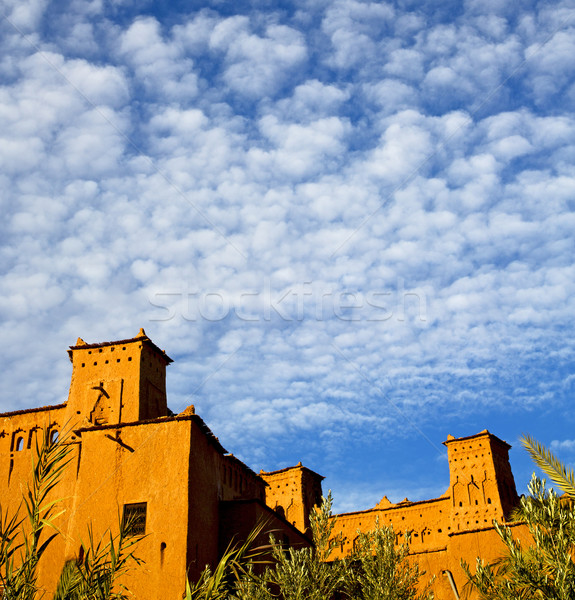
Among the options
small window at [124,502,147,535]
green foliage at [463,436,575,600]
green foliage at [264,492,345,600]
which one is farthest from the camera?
small window at [124,502,147,535]

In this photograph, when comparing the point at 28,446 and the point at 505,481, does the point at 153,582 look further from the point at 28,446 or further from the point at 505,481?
the point at 505,481

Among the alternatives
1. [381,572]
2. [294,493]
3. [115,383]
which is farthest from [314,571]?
[294,493]

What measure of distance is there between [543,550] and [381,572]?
603 cm

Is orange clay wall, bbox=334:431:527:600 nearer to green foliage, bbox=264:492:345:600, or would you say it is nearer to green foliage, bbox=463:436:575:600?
green foliage, bbox=264:492:345:600

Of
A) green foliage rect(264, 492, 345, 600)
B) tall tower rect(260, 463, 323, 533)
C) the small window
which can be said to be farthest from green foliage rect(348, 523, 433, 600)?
tall tower rect(260, 463, 323, 533)

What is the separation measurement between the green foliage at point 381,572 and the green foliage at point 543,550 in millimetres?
4026

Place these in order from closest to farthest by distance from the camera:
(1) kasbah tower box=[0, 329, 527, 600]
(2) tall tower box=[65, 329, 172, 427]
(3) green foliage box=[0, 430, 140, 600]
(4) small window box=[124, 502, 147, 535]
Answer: (3) green foliage box=[0, 430, 140, 600], (1) kasbah tower box=[0, 329, 527, 600], (4) small window box=[124, 502, 147, 535], (2) tall tower box=[65, 329, 172, 427]

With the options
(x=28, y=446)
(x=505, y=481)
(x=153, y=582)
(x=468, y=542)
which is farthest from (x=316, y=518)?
(x=505, y=481)

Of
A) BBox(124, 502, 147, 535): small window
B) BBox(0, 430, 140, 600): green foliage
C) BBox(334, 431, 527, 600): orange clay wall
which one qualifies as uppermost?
BBox(334, 431, 527, 600): orange clay wall

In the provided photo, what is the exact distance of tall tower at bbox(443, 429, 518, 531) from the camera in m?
39.2

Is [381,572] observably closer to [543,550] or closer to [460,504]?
[543,550]

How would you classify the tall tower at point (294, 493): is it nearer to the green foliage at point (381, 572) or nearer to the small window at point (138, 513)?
the small window at point (138, 513)

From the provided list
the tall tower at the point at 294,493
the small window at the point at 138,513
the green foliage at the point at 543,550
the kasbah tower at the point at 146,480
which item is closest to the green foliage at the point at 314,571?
the kasbah tower at the point at 146,480

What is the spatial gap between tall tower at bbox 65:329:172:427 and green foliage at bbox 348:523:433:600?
10.5 metres
